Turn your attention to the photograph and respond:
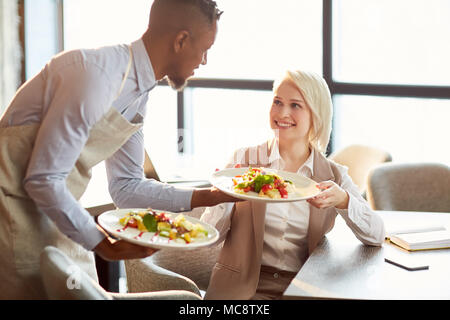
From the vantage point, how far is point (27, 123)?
5.60ft

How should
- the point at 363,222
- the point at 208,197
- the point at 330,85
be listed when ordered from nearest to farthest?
the point at 208,197 < the point at 363,222 < the point at 330,85

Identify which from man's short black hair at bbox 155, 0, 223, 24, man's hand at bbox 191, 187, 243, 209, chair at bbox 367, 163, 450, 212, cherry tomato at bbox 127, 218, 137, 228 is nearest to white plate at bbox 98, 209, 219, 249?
cherry tomato at bbox 127, 218, 137, 228

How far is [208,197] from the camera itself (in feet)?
7.32

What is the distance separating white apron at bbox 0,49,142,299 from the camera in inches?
66.5

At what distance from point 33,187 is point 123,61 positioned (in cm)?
41

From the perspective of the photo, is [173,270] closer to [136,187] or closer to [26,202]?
[136,187]

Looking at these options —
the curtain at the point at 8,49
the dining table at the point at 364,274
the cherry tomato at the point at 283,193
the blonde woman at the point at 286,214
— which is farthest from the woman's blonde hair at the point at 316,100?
the curtain at the point at 8,49

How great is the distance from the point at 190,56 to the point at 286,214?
3.11 ft

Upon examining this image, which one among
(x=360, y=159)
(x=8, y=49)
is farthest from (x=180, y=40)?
(x=8, y=49)

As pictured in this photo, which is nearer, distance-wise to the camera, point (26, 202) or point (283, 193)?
point (26, 202)

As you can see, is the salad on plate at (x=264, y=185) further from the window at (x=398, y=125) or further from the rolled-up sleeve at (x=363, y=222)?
the window at (x=398, y=125)

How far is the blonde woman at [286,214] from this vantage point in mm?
2430

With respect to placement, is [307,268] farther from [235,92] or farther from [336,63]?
[235,92]
